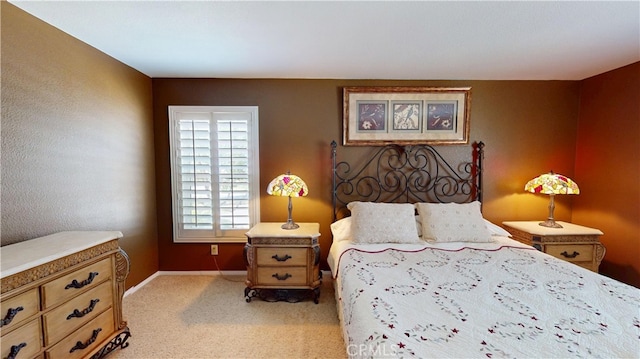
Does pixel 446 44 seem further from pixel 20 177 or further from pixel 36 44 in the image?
pixel 20 177

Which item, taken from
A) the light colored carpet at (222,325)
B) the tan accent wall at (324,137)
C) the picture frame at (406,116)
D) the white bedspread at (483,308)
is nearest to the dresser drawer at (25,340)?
the light colored carpet at (222,325)

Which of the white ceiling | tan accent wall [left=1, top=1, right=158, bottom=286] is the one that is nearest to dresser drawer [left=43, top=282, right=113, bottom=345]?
tan accent wall [left=1, top=1, right=158, bottom=286]

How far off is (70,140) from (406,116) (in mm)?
3132

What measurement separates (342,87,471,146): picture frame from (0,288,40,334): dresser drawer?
8.59 feet

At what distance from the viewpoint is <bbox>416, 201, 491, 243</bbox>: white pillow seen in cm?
237

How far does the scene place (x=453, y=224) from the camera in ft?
7.95

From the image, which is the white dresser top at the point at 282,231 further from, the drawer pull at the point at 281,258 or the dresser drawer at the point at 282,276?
the dresser drawer at the point at 282,276

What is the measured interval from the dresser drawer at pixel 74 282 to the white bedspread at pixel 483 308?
63.3 inches

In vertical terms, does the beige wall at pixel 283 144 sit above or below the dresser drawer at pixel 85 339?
above

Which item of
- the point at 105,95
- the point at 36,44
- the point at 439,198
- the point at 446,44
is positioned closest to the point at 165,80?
the point at 105,95

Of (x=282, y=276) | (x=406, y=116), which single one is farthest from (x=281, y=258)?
(x=406, y=116)

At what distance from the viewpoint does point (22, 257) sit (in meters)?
1.30

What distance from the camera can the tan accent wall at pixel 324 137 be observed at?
2926 mm

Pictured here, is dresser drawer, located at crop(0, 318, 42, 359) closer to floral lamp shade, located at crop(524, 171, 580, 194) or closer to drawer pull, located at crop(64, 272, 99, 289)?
drawer pull, located at crop(64, 272, 99, 289)
